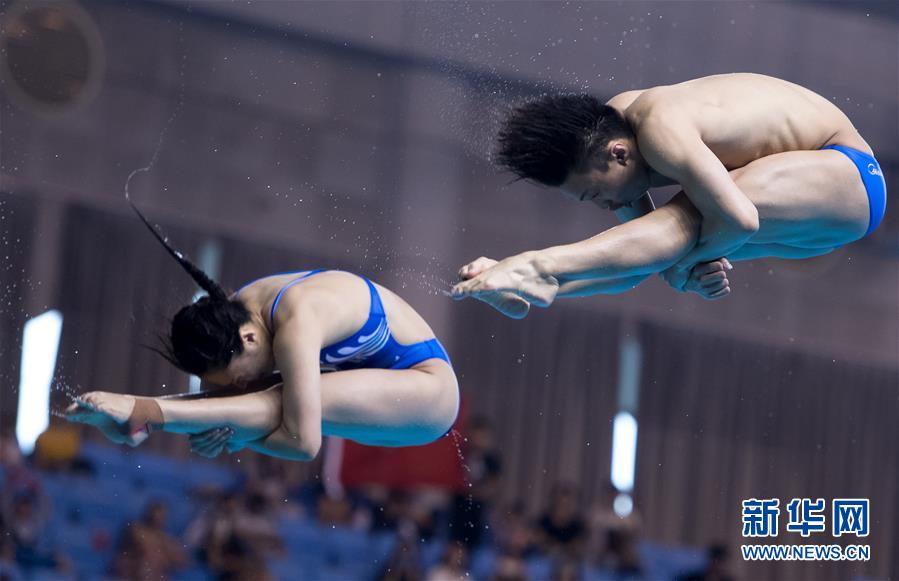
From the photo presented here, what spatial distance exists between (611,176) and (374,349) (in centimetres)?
79

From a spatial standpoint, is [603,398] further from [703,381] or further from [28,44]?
[28,44]

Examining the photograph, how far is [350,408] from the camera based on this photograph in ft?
9.75

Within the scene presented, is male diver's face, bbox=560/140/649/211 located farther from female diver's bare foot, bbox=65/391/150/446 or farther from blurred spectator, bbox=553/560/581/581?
blurred spectator, bbox=553/560/581/581

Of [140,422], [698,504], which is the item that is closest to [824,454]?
[698,504]

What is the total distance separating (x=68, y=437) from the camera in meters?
6.05

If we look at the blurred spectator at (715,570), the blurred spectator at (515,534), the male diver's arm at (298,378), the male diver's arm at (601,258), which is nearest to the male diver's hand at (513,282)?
the male diver's arm at (601,258)

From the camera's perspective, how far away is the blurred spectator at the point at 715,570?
6.23 metres

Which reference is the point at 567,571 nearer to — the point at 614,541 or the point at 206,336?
the point at 614,541

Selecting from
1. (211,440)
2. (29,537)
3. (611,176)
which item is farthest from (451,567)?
(611,176)

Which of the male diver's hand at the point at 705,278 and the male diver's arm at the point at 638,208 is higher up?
the male diver's arm at the point at 638,208

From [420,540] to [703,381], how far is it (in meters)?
2.67

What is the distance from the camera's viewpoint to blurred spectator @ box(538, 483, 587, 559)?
6312mm

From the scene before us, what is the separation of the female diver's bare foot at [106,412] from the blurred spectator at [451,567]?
322cm

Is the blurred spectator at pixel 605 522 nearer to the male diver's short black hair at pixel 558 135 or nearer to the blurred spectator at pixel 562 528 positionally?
the blurred spectator at pixel 562 528
